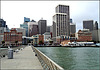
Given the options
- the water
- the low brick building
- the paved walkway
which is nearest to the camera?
the paved walkway

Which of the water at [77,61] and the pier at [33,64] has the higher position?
the pier at [33,64]

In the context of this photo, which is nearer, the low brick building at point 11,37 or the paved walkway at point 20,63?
the paved walkway at point 20,63

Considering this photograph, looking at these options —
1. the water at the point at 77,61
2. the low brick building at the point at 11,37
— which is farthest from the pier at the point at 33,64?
the low brick building at the point at 11,37

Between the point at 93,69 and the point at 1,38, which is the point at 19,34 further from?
the point at 93,69

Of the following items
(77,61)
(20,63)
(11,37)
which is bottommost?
(77,61)

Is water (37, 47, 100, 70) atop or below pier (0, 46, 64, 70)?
below

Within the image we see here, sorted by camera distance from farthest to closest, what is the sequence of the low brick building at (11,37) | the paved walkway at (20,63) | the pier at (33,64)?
the low brick building at (11,37) → the paved walkway at (20,63) → the pier at (33,64)

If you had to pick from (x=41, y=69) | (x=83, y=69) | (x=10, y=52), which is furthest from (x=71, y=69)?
(x=41, y=69)

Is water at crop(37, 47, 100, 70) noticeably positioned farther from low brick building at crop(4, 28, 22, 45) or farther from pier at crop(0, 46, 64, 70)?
low brick building at crop(4, 28, 22, 45)

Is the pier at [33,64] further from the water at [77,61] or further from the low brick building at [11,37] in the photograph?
the low brick building at [11,37]

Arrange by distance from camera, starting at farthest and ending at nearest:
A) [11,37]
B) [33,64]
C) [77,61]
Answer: [11,37] → [77,61] → [33,64]

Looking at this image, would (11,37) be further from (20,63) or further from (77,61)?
(20,63)

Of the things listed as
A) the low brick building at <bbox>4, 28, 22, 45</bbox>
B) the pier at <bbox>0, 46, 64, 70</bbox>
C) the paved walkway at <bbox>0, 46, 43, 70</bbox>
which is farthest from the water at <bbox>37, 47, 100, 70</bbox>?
the low brick building at <bbox>4, 28, 22, 45</bbox>

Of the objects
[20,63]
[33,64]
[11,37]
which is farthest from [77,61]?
[11,37]
